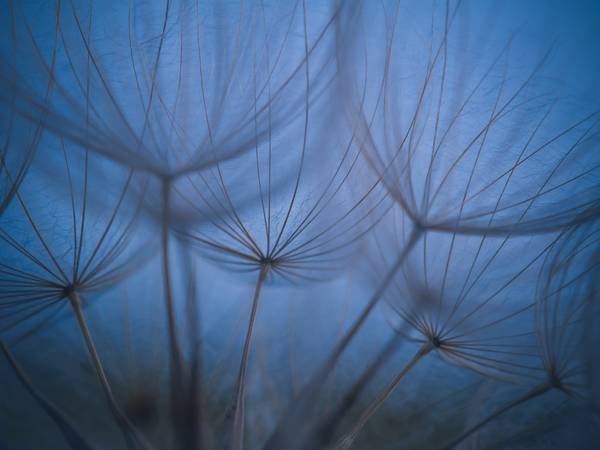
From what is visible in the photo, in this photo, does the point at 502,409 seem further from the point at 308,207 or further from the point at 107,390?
the point at 107,390

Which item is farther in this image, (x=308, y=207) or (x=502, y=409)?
(x=308, y=207)

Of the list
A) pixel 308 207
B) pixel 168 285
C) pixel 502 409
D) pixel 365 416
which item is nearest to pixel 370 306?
pixel 365 416

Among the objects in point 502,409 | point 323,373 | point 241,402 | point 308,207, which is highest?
point 308,207

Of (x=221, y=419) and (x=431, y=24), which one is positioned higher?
(x=431, y=24)

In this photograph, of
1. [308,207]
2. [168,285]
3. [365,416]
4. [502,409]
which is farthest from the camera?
[168,285]

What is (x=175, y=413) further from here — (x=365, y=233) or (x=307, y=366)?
(x=365, y=233)

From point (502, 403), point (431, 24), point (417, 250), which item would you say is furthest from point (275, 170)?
point (502, 403)

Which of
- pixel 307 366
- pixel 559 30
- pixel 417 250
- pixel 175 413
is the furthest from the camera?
pixel 307 366

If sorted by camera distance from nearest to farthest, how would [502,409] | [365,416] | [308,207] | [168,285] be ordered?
[365,416], [502,409], [308,207], [168,285]
